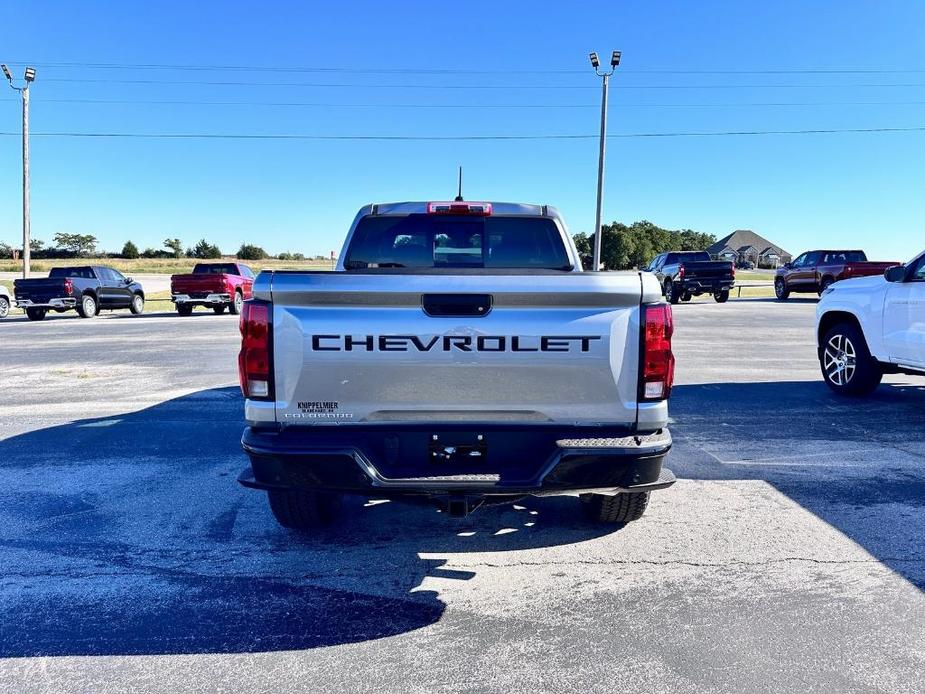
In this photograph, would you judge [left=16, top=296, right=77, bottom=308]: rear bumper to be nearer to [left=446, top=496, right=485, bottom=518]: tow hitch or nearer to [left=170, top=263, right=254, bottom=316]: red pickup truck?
[left=170, top=263, right=254, bottom=316]: red pickup truck

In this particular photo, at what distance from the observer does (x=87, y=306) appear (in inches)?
936

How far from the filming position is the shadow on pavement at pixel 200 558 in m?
3.14

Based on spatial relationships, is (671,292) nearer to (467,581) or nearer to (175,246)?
(467,581)

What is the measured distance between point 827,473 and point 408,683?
403cm

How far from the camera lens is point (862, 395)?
8.66 metres

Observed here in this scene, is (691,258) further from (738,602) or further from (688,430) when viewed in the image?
(738,602)

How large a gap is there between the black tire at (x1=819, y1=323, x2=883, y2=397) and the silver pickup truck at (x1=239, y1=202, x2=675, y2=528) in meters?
6.17

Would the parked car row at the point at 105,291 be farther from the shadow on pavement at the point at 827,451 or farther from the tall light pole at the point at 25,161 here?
the shadow on pavement at the point at 827,451

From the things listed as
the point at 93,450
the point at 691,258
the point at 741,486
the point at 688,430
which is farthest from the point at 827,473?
the point at 691,258

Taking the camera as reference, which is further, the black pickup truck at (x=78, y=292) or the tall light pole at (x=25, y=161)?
the tall light pole at (x=25, y=161)

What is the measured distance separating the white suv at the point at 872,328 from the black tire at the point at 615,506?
484 centimetres

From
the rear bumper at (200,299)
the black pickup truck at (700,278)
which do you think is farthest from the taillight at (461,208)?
the black pickup truck at (700,278)

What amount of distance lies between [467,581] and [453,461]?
706 millimetres

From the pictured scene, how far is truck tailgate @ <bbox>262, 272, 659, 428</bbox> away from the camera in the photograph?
3.26 m
